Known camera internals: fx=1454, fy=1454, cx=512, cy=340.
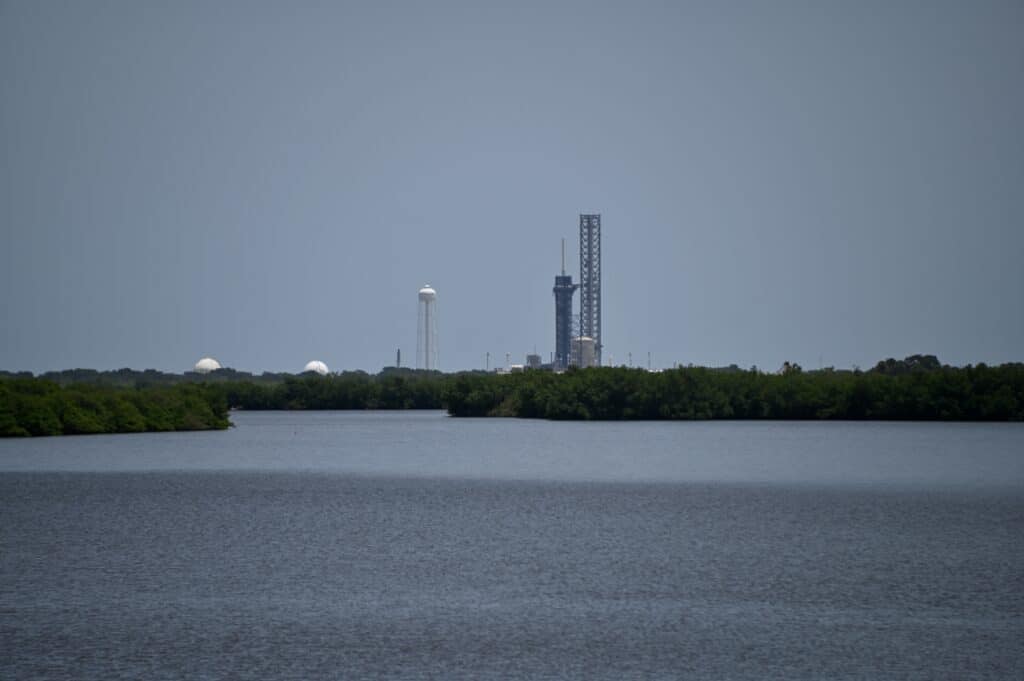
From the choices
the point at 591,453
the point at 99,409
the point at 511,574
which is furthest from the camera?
the point at 99,409

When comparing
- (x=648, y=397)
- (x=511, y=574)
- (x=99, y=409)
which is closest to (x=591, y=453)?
(x=99, y=409)

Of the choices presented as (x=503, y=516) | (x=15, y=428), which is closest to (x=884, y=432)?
(x=15, y=428)

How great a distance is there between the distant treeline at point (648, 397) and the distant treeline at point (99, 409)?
0.26ft

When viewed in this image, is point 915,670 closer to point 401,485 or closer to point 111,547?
point 111,547

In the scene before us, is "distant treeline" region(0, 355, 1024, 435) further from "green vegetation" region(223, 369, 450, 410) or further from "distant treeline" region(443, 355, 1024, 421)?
"green vegetation" region(223, 369, 450, 410)

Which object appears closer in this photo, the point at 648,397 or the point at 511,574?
the point at 511,574

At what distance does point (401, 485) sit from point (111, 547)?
18.6 metres

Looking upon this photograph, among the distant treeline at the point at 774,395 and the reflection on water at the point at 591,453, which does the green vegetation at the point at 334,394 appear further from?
the reflection on water at the point at 591,453

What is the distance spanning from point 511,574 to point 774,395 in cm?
9715

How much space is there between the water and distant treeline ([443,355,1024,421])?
59.1 metres

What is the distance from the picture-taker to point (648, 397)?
121 metres

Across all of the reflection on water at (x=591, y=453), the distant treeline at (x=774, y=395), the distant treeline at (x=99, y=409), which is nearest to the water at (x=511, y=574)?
the reflection on water at (x=591, y=453)

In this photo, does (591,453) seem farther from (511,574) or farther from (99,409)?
(511,574)

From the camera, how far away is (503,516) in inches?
1359
